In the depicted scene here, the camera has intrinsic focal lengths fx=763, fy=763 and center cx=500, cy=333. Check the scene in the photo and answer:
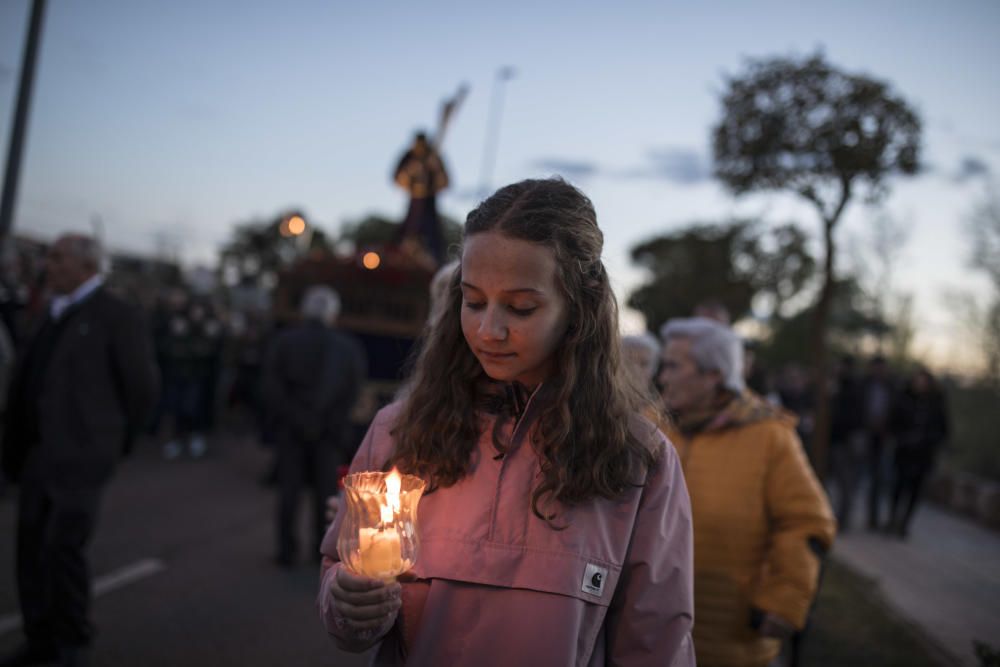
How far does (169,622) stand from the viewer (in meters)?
4.87

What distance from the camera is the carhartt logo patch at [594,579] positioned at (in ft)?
5.48

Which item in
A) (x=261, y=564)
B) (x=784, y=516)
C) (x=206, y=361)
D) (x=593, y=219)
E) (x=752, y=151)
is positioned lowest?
(x=261, y=564)

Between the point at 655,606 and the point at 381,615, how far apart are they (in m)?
0.61

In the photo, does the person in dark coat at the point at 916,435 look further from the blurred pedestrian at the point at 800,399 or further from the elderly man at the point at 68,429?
the elderly man at the point at 68,429

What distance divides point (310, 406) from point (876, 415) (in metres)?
7.86

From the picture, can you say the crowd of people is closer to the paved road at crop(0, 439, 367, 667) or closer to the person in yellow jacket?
the person in yellow jacket

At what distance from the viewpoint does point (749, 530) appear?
304cm

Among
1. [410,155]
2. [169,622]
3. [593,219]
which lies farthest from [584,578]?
[410,155]

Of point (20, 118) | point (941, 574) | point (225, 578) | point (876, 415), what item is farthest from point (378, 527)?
point (876, 415)

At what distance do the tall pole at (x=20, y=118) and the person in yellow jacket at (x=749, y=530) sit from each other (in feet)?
25.8

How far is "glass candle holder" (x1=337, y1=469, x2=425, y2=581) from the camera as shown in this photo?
147 centimetres

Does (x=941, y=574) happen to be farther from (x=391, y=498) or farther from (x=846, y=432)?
(x=391, y=498)

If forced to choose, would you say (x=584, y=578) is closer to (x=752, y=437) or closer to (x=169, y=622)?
(x=752, y=437)

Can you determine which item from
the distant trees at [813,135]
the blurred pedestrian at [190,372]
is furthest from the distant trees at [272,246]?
the distant trees at [813,135]
